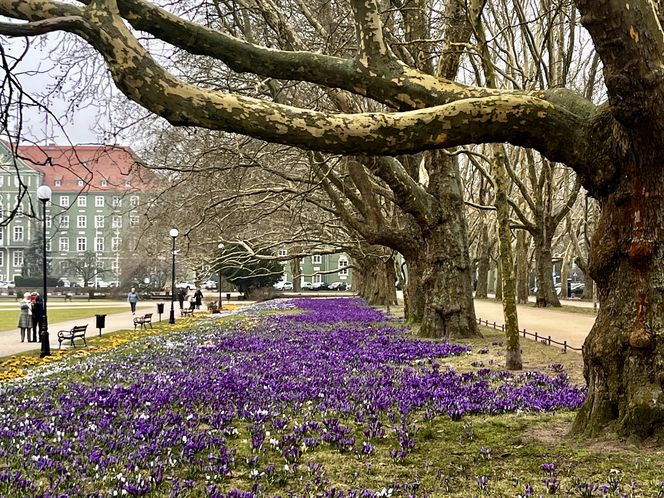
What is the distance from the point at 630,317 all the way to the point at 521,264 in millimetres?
36634

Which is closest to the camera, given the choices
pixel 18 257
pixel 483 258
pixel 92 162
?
pixel 92 162

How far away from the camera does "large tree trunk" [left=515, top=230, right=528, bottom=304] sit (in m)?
39.4

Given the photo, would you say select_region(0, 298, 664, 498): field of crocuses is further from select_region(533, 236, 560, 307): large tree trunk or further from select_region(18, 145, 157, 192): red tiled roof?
select_region(533, 236, 560, 307): large tree trunk

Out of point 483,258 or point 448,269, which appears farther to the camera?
point 483,258

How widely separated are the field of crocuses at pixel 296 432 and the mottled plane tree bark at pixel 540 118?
991 millimetres

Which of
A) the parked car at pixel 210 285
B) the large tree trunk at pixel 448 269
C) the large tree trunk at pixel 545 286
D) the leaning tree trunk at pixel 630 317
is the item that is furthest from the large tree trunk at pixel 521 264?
the parked car at pixel 210 285

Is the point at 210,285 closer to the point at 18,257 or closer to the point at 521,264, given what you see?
the point at 18,257

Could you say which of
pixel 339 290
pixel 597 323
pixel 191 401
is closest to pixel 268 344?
pixel 191 401

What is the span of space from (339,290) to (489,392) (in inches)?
3323

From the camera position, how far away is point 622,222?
19.4 feet

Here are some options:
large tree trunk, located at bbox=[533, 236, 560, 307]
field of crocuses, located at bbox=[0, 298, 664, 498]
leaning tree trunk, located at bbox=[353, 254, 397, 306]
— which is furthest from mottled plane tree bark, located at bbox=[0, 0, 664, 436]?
large tree trunk, located at bbox=[533, 236, 560, 307]

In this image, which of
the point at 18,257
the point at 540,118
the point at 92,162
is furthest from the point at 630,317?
the point at 18,257

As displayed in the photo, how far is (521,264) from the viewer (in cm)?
4112

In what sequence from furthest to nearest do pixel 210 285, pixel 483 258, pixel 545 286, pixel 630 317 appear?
pixel 210 285
pixel 483 258
pixel 545 286
pixel 630 317
